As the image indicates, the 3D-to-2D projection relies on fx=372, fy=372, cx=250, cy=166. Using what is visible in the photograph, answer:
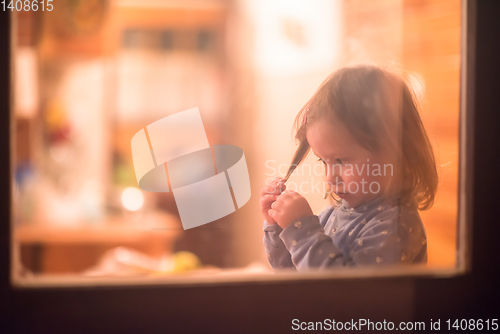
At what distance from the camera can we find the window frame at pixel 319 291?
337mm

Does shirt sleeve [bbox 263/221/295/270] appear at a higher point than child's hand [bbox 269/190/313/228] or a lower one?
lower

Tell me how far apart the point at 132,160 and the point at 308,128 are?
0.19m

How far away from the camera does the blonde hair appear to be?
1.24 ft

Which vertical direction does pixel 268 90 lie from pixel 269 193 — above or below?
above

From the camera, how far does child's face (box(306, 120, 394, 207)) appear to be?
375mm

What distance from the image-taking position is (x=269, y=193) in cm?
38

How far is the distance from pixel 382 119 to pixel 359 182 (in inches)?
2.7

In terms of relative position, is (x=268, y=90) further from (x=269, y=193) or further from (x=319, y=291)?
(x=319, y=291)

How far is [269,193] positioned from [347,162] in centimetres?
9

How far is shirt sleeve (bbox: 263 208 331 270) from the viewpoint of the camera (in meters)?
0.38

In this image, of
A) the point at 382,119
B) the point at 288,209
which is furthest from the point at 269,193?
the point at 382,119

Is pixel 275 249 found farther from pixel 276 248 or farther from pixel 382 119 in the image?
pixel 382 119

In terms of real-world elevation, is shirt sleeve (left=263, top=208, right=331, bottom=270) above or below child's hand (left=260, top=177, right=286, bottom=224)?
below

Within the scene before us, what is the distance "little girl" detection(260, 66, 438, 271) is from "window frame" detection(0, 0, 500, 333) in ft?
0.10
